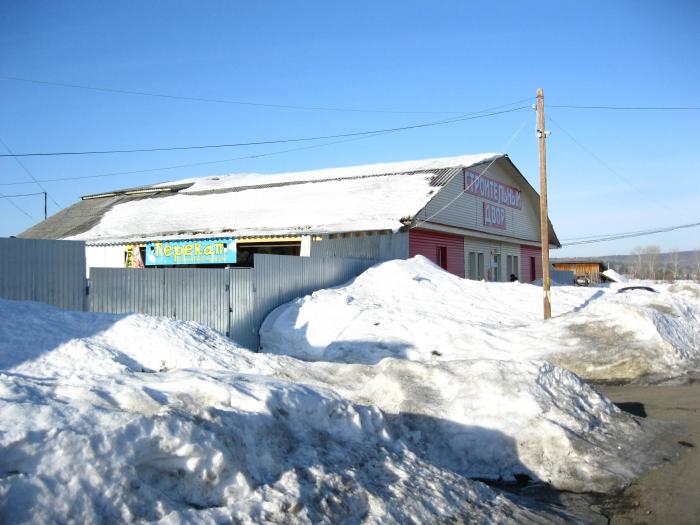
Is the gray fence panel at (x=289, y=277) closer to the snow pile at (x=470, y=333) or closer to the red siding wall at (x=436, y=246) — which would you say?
the snow pile at (x=470, y=333)

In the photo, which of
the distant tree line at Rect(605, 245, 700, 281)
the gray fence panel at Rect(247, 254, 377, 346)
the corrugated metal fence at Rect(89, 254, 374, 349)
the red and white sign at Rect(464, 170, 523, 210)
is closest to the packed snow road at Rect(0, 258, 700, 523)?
the corrugated metal fence at Rect(89, 254, 374, 349)

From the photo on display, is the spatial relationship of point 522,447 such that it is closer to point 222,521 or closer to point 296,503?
point 296,503

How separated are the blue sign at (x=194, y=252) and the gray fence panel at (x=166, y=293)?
772 centimetres

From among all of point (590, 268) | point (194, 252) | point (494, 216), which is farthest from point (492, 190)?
point (590, 268)

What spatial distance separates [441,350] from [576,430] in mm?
6764

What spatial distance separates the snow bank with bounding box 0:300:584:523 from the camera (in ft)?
11.6

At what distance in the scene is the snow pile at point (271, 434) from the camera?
3.65 meters

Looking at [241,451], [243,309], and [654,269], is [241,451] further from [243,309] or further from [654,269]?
[654,269]

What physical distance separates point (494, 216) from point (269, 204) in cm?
1049

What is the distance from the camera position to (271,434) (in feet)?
16.0

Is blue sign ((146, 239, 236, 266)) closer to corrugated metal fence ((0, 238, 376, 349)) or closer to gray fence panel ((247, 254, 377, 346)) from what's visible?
gray fence panel ((247, 254, 377, 346))

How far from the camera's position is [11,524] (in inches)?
123

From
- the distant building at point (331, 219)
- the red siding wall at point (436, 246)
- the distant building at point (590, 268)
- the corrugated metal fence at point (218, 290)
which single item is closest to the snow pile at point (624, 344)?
the corrugated metal fence at point (218, 290)

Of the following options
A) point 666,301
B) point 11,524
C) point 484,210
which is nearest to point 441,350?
point 666,301
